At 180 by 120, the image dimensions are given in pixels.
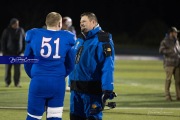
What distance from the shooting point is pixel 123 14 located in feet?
216

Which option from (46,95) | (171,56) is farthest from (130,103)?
(46,95)

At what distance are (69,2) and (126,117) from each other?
53.0 m

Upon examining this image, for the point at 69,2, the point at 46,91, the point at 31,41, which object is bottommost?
the point at 46,91

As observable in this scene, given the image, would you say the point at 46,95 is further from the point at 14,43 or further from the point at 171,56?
the point at 14,43

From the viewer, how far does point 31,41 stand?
860 centimetres

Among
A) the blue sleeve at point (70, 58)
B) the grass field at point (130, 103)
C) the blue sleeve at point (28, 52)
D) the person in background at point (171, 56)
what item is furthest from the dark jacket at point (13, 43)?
the blue sleeve at point (70, 58)

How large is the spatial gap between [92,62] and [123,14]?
57536 mm

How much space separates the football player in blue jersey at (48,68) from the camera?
8539mm

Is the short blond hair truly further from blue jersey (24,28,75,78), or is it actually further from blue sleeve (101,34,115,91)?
blue sleeve (101,34,115,91)

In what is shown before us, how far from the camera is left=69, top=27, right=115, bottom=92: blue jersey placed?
855cm

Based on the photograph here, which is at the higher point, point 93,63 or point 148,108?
point 93,63

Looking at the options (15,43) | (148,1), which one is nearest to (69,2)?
(148,1)

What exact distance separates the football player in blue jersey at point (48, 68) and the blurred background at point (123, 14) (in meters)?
48.5

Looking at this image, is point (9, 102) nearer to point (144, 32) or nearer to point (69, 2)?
point (144, 32)
